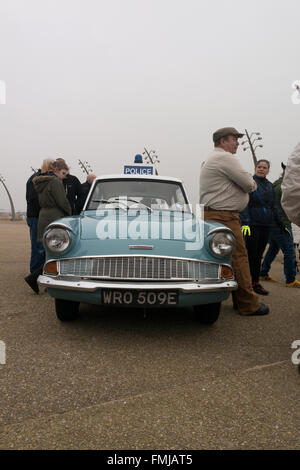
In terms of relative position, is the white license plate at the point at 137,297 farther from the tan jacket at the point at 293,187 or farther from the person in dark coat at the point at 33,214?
the person in dark coat at the point at 33,214

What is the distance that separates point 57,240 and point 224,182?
5.94 feet

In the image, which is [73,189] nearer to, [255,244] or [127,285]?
[255,244]

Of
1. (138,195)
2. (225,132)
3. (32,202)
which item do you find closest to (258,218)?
(225,132)

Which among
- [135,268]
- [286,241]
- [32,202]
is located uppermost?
[32,202]

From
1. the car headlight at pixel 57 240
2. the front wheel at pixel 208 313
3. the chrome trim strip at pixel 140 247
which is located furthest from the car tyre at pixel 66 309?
the front wheel at pixel 208 313

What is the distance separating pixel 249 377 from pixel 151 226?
149cm

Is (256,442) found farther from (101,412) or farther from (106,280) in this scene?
(106,280)

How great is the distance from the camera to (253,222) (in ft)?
14.9

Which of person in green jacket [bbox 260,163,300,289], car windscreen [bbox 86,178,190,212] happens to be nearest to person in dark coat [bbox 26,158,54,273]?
car windscreen [bbox 86,178,190,212]

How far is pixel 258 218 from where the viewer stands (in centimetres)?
453

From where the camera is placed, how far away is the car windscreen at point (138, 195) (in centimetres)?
402

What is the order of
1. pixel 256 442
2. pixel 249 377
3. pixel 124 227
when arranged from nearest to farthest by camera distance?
pixel 256 442, pixel 249 377, pixel 124 227

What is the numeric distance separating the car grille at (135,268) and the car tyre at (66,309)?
1.23 feet
